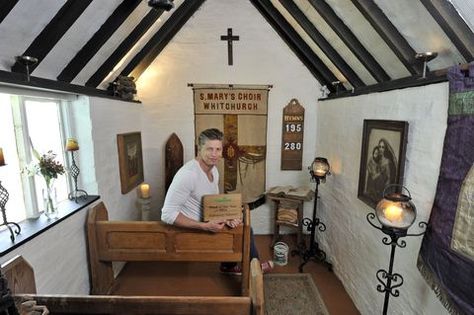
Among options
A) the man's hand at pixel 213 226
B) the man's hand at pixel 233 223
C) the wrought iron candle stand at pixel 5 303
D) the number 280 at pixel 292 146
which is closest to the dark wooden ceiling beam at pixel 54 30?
the wrought iron candle stand at pixel 5 303

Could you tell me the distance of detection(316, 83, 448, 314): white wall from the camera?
56.3 inches

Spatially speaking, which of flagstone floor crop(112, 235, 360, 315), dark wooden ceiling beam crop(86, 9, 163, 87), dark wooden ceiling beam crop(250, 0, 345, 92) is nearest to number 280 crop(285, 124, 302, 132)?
dark wooden ceiling beam crop(250, 0, 345, 92)

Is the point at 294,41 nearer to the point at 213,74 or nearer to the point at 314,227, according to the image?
the point at 213,74

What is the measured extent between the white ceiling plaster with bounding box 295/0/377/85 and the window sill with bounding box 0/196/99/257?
7.67 feet

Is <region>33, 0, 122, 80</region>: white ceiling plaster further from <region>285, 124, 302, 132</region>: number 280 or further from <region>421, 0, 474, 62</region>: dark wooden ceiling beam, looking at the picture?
<region>285, 124, 302, 132</region>: number 280

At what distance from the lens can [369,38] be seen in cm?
184

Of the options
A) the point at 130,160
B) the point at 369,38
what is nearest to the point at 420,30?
the point at 369,38

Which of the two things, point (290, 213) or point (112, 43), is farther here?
point (290, 213)

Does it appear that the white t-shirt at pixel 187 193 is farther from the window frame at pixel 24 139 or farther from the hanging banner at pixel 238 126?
the hanging banner at pixel 238 126

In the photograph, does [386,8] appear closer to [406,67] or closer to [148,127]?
[406,67]

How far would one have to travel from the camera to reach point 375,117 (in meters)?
1.99

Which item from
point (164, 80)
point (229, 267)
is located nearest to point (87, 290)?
point (229, 267)

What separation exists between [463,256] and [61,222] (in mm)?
2169

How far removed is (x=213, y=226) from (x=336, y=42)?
1827mm
